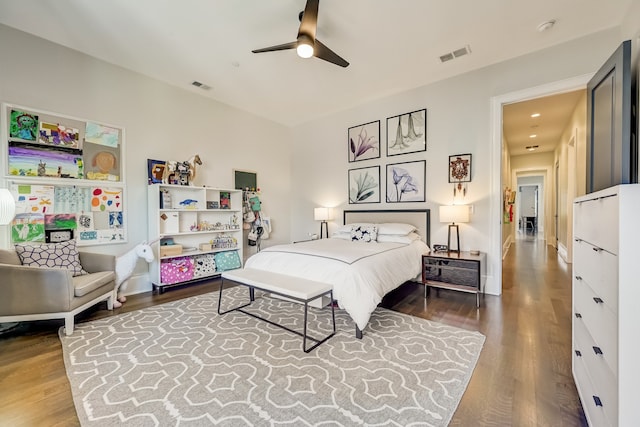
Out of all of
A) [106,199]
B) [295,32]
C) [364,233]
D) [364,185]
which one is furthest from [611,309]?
[106,199]

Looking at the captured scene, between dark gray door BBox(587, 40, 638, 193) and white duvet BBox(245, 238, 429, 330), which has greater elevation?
dark gray door BBox(587, 40, 638, 193)

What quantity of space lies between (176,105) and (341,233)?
10.9ft

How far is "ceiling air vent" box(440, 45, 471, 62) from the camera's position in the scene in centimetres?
320

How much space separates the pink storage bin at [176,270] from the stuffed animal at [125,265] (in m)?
0.45

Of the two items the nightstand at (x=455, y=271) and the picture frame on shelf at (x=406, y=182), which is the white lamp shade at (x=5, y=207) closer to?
the nightstand at (x=455, y=271)

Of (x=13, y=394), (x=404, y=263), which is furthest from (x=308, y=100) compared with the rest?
(x=13, y=394)

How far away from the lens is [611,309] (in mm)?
1073

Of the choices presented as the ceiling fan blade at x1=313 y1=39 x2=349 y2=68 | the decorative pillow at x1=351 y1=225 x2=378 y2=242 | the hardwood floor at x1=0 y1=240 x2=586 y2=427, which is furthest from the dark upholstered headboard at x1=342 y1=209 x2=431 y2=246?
the ceiling fan blade at x1=313 y1=39 x2=349 y2=68

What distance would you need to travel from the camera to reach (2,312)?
2244 millimetres

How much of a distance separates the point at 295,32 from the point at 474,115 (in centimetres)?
259

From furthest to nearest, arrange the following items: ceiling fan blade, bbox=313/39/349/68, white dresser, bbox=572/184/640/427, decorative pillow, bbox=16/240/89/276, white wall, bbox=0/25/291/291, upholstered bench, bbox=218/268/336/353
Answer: white wall, bbox=0/25/291/291 → decorative pillow, bbox=16/240/89/276 → ceiling fan blade, bbox=313/39/349/68 → upholstered bench, bbox=218/268/336/353 → white dresser, bbox=572/184/640/427

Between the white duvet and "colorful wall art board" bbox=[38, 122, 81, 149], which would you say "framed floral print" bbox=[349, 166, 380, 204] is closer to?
the white duvet

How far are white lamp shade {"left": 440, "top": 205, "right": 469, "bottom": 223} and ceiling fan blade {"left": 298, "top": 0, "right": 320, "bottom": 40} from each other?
103 inches

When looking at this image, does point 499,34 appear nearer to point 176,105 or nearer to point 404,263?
point 404,263
